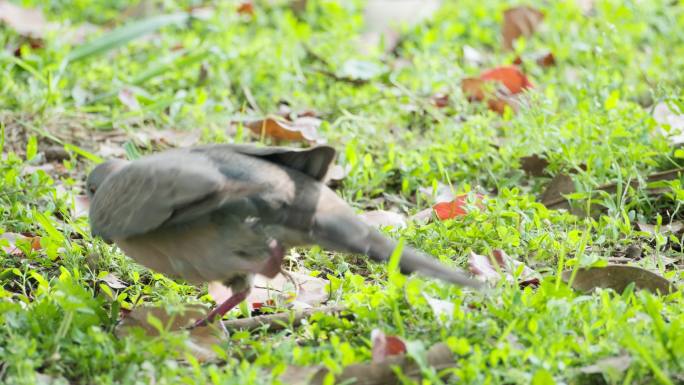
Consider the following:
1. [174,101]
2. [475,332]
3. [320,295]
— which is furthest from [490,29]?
[475,332]

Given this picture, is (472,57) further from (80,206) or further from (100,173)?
(100,173)

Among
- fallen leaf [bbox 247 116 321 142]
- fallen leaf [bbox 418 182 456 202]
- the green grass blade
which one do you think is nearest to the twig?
fallen leaf [bbox 418 182 456 202]

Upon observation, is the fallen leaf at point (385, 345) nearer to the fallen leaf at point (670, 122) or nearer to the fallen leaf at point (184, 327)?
the fallen leaf at point (184, 327)

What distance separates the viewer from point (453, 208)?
5.08 metres

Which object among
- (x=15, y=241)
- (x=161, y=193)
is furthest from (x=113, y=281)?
(x=161, y=193)

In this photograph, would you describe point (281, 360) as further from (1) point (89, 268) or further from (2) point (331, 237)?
(1) point (89, 268)

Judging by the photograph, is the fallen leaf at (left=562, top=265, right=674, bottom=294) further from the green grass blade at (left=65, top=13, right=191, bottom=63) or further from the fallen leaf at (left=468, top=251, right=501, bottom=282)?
the green grass blade at (left=65, top=13, right=191, bottom=63)

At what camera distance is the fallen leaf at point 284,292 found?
4.51 meters

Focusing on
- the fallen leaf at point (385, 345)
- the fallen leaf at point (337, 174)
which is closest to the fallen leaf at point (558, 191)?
the fallen leaf at point (337, 174)

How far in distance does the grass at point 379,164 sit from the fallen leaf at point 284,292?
0.09 meters

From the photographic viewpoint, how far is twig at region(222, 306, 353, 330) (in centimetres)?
419

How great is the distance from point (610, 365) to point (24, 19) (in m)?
5.66

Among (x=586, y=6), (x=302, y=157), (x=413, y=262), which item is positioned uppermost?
(x=302, y=157)

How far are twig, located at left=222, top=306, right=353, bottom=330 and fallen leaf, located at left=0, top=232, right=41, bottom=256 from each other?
1.13 metres
